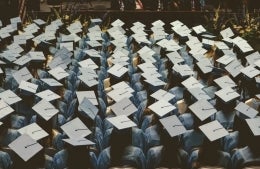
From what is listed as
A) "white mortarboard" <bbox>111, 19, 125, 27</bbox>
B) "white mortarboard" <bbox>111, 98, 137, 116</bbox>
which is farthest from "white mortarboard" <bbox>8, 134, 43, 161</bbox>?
"white mortarboard" <bbox>111, 19, 125, 27</bbox>

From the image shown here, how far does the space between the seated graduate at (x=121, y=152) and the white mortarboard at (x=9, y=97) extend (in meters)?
1.37

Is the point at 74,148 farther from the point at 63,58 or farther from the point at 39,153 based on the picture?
the point at 63,58

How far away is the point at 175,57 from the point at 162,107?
1593 millimetres

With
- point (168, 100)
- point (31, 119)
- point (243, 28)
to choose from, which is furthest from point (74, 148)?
point (243, 28)

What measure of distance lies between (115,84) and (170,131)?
145 cm

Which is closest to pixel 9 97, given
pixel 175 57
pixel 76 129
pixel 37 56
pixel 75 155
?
pixel 76 129

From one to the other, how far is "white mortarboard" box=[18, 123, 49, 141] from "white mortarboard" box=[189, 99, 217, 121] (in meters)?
1.65

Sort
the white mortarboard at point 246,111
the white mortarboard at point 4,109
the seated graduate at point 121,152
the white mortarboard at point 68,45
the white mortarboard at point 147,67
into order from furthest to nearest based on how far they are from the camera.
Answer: the white mortarboard at point 68,45, the white mortarboard at point 147,67, the white mortarboard at point 246,111, the white mortarboard at point 4,109, the seated graduate at point 121,152

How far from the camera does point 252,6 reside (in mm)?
10578

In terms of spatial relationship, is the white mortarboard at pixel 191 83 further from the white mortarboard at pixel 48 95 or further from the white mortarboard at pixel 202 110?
the white mortarboard at pixel 48 95

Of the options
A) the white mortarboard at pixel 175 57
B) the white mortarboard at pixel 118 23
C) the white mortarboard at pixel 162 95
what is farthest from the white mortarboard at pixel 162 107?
the white mortarboard at pixel 118 23

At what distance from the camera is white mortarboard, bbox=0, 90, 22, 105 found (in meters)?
4.77

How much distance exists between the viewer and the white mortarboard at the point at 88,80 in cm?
517

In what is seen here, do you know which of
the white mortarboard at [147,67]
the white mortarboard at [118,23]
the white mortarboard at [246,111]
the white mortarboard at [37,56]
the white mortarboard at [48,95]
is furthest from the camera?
the white mortarboard at [118,23]
